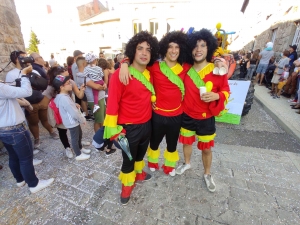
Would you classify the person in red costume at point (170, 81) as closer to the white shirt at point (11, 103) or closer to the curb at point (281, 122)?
the white shirt at point (11, 103)

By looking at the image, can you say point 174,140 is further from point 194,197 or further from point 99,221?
point 99,221

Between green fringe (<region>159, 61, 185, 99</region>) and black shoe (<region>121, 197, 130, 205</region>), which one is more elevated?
green fringe (<region>159, 61, 185, 99</region>)

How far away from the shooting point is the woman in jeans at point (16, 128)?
5.90ft

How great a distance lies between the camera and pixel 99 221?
1819 millimetres

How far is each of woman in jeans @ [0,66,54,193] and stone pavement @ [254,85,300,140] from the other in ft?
17.0

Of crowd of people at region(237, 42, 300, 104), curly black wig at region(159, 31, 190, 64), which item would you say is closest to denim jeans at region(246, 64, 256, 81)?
crowd of people at region(237, 42, 300, 104)

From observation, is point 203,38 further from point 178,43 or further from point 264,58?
point 264,58

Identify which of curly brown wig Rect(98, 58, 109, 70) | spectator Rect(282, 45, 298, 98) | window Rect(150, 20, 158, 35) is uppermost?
window Rect(150, 20, 158, 35)

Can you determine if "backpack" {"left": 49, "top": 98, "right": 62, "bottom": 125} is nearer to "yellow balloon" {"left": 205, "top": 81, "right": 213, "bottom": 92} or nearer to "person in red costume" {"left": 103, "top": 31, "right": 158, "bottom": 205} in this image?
"person in red costume" {"left": 103, "top": 31, "right": 158, "bottom": 205}

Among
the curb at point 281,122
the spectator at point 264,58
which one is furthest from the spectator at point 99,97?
the spectator at point 264,58

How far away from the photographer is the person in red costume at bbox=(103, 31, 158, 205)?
1.75m

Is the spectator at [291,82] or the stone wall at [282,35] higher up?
the stone wall at [282,35]

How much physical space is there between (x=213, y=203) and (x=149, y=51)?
204 centimetres

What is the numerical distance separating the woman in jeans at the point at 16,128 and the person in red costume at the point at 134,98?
3.43 feet
